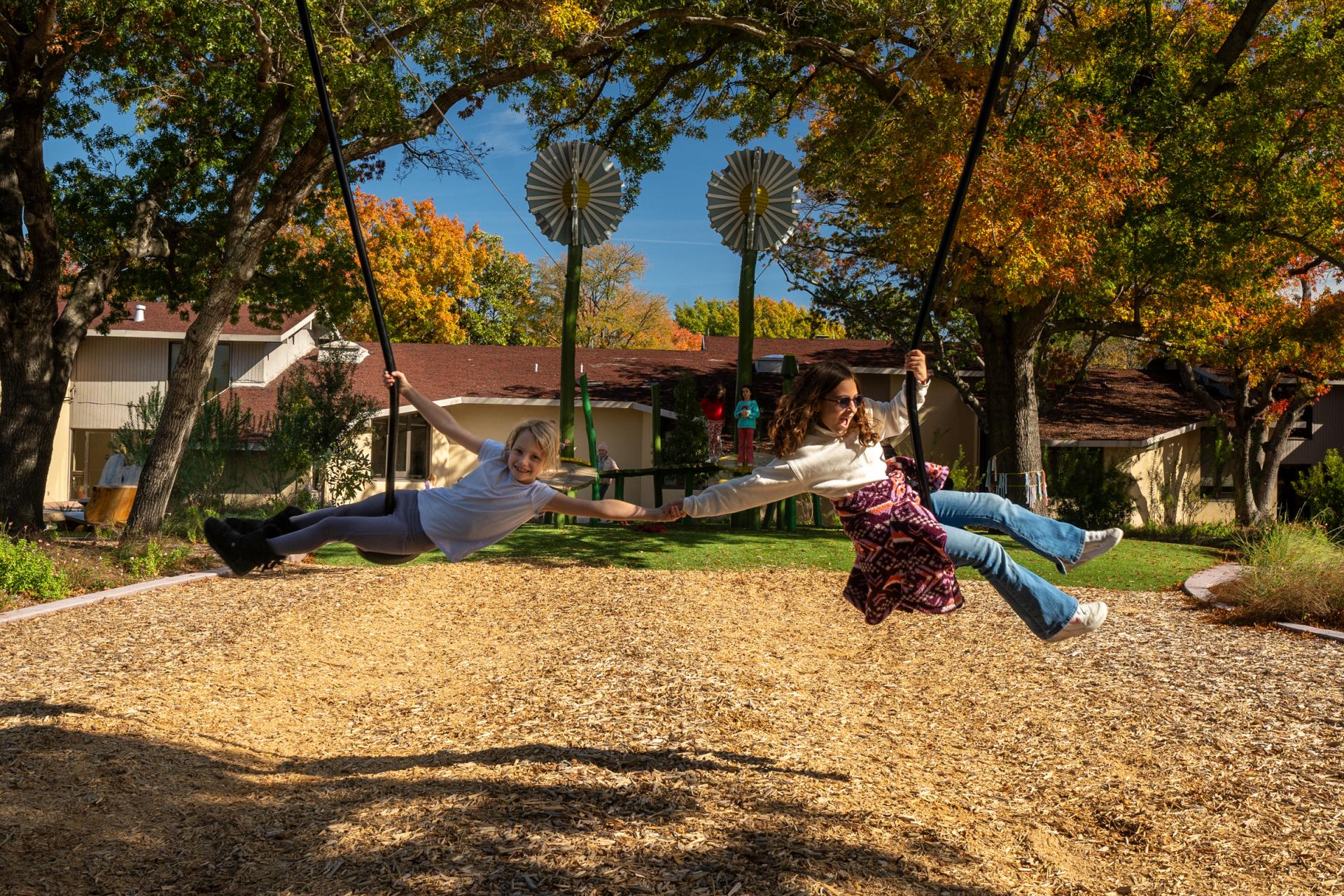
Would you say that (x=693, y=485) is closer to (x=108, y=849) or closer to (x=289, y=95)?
(x=289, y=95)

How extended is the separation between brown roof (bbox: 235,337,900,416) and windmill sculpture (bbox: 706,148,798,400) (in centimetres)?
864

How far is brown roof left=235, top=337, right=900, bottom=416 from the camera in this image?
24.8 meters

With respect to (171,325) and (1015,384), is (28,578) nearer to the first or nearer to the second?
(1015,384)

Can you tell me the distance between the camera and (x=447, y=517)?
523cm

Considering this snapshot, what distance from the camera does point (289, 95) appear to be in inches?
516

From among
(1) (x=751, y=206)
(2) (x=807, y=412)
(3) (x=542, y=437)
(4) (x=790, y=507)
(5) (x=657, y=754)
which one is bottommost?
(5) (x=657, y=754)

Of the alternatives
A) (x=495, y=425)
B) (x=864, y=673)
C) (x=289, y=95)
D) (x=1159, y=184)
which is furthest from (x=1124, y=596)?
(x=495, y=425)

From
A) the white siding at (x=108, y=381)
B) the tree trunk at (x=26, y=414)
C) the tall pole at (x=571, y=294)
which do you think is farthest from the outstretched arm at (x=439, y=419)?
the white siding at (x=108, y=381)

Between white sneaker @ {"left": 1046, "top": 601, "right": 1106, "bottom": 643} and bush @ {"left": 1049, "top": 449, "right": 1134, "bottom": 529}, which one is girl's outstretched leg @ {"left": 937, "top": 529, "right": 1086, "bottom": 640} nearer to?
white sneaker @ {"left": 1046, "top": 601, "right": 1106, "bottom": 643}

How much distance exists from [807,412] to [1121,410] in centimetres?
2373

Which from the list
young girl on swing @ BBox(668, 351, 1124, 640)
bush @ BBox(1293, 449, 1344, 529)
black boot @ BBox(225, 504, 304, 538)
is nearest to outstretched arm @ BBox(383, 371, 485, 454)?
black boot @ BBox(225, 504, 304, 538)

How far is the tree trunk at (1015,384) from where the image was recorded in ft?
58.7

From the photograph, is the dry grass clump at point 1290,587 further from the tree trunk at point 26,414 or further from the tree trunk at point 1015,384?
the tree trunk at point 26,414

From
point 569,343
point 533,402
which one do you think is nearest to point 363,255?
point 569,343
